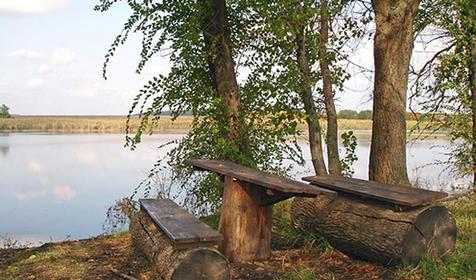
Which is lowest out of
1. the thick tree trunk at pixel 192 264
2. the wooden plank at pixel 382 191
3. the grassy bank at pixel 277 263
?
the grassy bank at pixel 277 263

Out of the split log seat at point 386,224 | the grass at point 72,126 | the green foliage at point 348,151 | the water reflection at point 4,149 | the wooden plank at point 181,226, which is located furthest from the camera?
the grass at point 72,126

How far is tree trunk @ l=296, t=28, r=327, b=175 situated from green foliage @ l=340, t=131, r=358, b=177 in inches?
18.1

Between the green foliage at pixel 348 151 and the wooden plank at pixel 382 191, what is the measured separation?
178cm

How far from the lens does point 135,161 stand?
22.8m

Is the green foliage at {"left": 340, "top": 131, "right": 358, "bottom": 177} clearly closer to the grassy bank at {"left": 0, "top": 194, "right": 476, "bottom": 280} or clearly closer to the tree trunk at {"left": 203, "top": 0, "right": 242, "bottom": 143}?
the tree trunk at {"left": 203, "top": 0, "right": 242, "bottom": 143}

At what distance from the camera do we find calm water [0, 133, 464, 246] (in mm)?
10766

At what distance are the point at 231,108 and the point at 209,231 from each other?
3355mm

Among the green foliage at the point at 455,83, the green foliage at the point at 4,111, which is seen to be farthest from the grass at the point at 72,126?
the green foliage at the point at 455,83

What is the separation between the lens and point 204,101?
24.8 ft

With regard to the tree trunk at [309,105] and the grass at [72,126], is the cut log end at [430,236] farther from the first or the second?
the grass at [72,126]

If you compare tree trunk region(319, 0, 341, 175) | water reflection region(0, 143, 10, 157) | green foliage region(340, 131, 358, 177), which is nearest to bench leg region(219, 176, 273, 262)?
green foliage region(340, 131, 358, 177)

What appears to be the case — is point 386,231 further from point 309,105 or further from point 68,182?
point 68,182

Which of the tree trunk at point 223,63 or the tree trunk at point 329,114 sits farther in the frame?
the tree trunk at point 329,114

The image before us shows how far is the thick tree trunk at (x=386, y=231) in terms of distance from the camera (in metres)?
4.64
